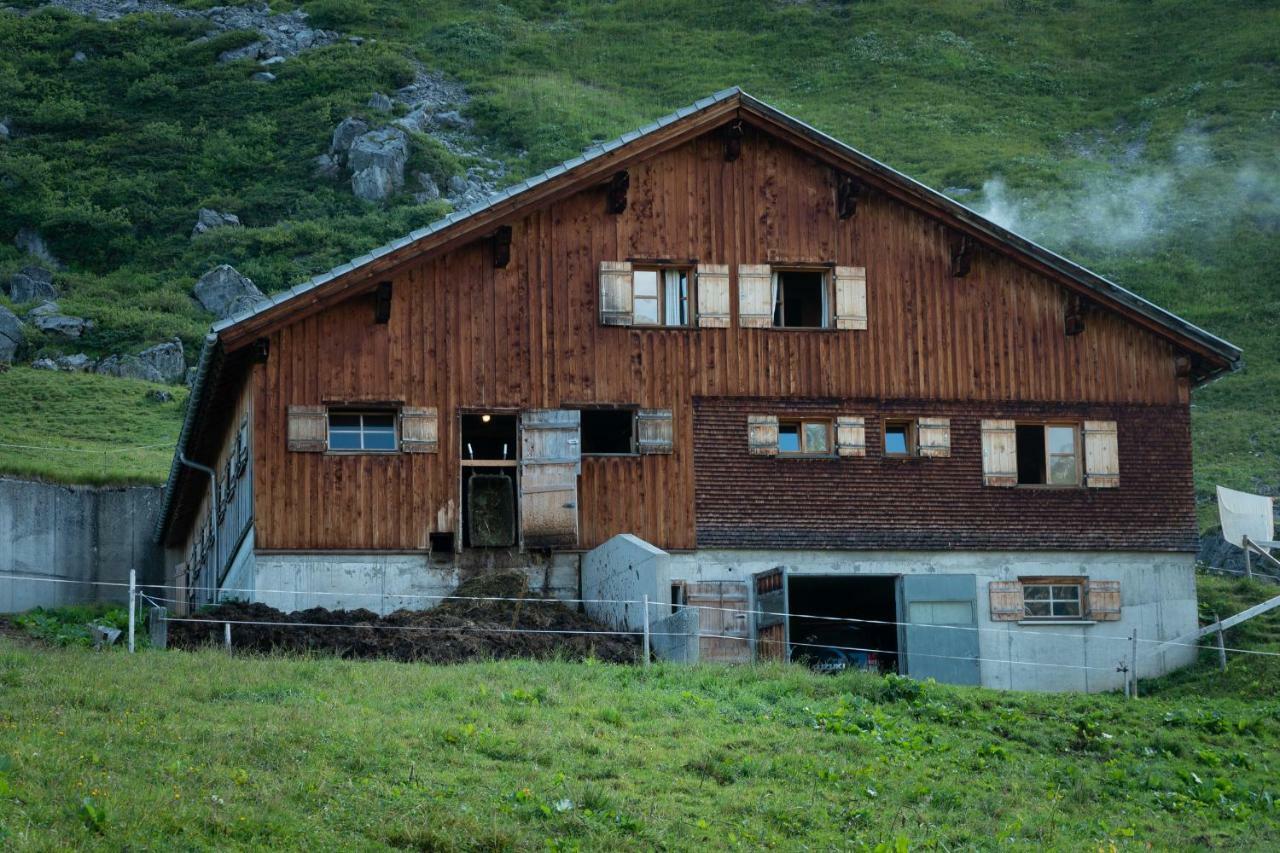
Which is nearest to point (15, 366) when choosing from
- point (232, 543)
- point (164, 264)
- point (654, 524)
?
point (164, 264)

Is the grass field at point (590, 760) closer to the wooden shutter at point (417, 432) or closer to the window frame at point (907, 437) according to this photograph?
the wooden shutter at point (417, 432)

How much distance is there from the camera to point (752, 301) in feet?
111

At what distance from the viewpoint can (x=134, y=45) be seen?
110562 mm

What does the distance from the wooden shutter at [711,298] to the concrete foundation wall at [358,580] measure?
17.8 feet

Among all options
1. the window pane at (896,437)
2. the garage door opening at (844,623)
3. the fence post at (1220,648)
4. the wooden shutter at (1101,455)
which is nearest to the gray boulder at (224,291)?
the garage door opening at (844,623)

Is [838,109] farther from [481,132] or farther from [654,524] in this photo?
[654,524]

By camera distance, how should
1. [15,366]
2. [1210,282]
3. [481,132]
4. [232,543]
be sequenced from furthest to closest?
1. [481,132]
2. [1210,282]
3. [15,366]
4. [232,543]

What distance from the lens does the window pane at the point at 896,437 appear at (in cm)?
3416

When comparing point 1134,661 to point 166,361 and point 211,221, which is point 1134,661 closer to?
point 166,361

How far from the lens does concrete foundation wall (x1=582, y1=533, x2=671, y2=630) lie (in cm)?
2898

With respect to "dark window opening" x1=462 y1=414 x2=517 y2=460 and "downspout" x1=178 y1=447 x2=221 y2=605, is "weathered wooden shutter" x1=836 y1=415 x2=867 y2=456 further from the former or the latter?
"downspout" x1=178 y1=447 x2=221 y2=605

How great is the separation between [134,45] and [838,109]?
41.9m

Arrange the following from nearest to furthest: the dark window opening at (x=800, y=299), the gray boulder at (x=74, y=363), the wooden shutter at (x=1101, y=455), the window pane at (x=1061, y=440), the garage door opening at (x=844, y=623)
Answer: the garage door opening at (x=844, y=623)
the dark window opening at (x=800, y=299)
the wooden shutter at (x=1101, y=455)
the window pane at (x=1061, y=440)
the gray boulder at (x=74, y=363)

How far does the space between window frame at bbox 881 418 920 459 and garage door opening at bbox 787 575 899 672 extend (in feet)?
7.24
